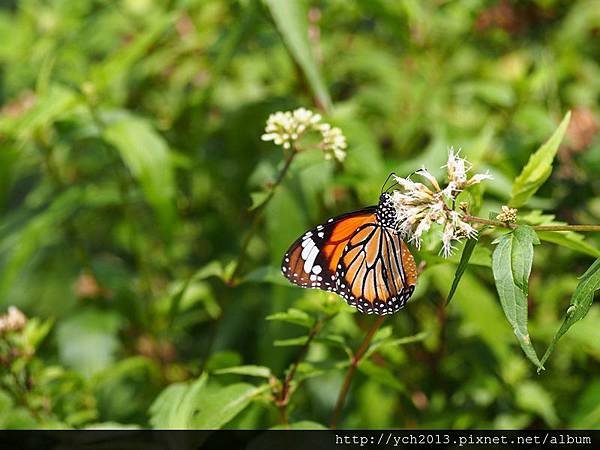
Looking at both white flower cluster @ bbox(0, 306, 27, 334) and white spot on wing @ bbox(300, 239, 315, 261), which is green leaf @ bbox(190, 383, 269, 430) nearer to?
white spot on wing @ bbox(300, 239, 315, 261)

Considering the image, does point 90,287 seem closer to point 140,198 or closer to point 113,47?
point 140,198

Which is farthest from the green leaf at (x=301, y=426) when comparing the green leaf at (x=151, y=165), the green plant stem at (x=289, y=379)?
the green leaf at (x=151, y=165)

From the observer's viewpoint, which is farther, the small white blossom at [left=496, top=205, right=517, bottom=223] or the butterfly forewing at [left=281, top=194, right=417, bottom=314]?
the butterfly forewing at [left=281, top=194, right=417, bottom=314]

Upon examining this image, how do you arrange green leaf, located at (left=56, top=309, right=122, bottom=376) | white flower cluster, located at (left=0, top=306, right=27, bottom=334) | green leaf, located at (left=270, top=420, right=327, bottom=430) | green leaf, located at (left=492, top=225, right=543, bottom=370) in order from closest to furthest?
1. green leaf, located at (left=492, top=225, right=543, bottom=370)
2. green leaf, located at (left=270, top=420, right=327, bottom=430)
3. white flower cluster, located at (left=0, top=306, right=27, bottom=334)
4. green leaf, located at (left=56, top=309, right=122, bottom=376)

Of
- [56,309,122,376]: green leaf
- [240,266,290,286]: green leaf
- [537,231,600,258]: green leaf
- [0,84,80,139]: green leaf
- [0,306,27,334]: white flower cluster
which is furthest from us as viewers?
[56,309,122,376]: green leaf

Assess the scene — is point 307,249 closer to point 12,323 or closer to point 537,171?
point 537,171

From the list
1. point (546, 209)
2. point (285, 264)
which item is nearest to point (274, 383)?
point (285, 264)

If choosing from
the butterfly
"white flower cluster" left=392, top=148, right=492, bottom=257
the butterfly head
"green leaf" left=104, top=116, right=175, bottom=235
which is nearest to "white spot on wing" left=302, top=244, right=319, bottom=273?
the butterfly
